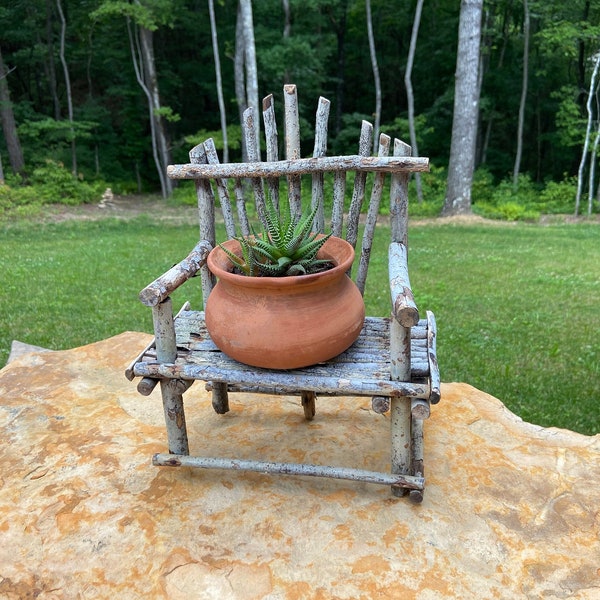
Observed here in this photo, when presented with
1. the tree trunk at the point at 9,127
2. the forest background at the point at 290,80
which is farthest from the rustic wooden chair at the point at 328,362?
the tree trunk at the point at 9,127

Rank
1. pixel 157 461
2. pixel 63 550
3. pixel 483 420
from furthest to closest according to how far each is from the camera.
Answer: pixel 483 420 < pixel 157 461 < pixel 63 550

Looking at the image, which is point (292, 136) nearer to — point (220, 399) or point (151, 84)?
point (220, 399)

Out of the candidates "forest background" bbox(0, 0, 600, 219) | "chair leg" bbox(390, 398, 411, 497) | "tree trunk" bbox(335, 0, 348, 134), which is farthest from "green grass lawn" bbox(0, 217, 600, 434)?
"tree trunk" bbox(335, 0, 348, 134)

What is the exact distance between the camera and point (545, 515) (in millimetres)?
2137

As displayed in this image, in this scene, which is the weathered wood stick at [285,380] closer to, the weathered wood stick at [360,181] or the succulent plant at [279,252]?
the succulent plant at [279,252]

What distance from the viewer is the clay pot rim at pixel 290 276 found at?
1.98m

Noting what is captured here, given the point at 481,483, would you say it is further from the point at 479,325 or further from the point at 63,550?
the point at 479,325

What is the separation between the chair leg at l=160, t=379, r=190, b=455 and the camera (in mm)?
2238

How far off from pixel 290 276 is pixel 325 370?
0.39m

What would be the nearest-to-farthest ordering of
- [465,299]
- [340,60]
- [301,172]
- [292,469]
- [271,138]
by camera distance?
1. [292,469]
2. [301,172]
3. [271,138]
4. [465,299]
5. [340,60]

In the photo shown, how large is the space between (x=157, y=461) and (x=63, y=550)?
0.48m

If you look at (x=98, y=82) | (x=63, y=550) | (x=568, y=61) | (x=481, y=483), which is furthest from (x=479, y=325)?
(x=98, y=82)

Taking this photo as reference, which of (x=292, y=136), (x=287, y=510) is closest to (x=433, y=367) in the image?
(x=287, y=510)

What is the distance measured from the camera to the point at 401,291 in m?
2.02
